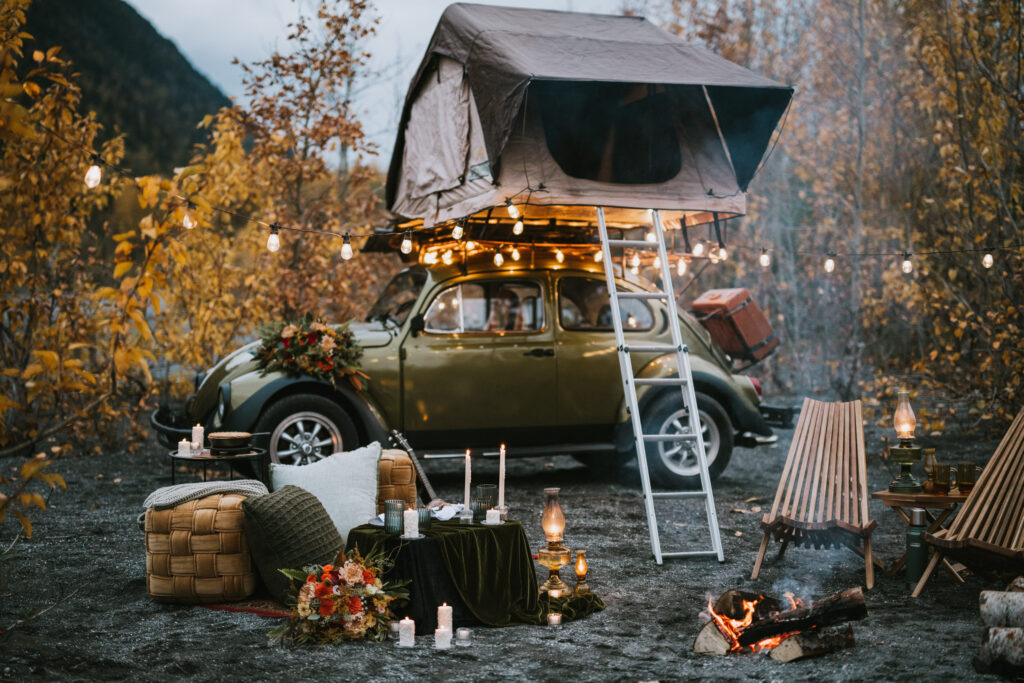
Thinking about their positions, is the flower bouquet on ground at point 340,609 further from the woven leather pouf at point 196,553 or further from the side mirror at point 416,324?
the side mirror at point 416,324

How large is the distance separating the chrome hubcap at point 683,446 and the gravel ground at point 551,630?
2.85 feet

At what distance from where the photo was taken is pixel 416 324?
25.7ft

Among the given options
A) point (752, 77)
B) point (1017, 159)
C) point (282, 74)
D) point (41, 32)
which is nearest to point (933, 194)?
point (1017, 159)

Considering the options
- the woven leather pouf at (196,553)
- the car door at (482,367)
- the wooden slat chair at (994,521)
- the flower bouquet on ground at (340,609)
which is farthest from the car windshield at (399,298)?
the wooden slat chair at (994,521)

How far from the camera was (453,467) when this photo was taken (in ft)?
32.3

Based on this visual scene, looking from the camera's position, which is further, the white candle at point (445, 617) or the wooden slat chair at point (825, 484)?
the wooden slat chair at point (825, 484)

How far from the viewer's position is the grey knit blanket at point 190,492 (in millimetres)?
4840

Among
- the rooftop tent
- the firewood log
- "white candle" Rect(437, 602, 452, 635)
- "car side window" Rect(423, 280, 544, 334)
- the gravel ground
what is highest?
the rooftop tent

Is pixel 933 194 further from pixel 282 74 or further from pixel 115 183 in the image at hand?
pixel 115 183

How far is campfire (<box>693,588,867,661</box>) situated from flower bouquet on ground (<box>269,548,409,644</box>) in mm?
1497

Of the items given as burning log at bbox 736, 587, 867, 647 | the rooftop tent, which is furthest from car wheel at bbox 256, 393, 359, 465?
burning log at bbox 736, 587, 867, 647

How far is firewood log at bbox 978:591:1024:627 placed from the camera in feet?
12.3

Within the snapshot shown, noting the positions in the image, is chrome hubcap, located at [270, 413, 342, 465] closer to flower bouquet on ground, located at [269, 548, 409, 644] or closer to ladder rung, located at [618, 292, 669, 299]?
ladder rung, located at [618, 292, 669, 299]

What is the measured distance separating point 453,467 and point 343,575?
18.4 feet
